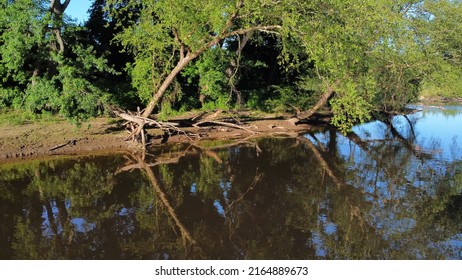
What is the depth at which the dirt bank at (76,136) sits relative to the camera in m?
18.7

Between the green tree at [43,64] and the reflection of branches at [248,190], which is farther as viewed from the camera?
the green tree at [43,64]

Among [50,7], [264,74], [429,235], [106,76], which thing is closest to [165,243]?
[429,235]

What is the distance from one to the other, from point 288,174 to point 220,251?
Result: 750 cm

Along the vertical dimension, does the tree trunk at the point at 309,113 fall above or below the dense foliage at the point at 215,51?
below

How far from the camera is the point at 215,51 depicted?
25984mm

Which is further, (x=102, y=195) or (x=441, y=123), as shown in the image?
(x=441, y=123)

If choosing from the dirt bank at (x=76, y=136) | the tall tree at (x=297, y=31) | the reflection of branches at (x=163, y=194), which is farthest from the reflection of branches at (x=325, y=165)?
the reflection of branches at (x=163, y=194)

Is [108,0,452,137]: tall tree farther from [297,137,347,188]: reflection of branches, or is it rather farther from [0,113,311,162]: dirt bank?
[0,113,311,162]: dirt bank

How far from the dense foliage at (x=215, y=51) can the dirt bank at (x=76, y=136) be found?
1.13 meters

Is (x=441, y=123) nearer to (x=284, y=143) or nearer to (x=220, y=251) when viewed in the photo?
(x=284, y=143)

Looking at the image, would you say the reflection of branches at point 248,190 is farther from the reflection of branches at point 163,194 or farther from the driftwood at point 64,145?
the driftwood at point 64,145

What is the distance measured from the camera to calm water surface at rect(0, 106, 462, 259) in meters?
9.77

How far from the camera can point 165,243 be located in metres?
9.95

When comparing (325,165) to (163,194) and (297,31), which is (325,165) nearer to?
(297,31)
